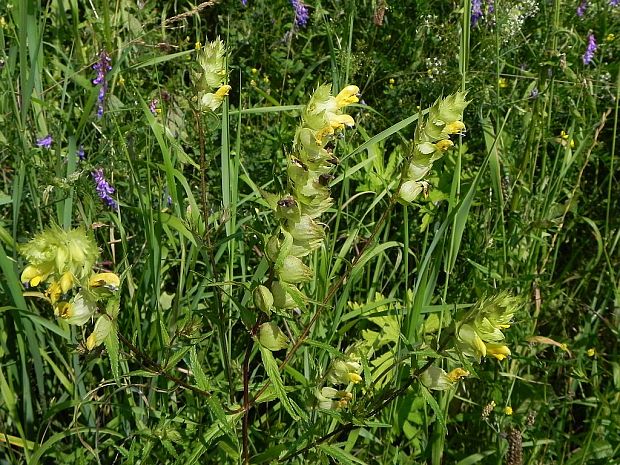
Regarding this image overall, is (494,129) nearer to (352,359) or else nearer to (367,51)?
(367,51)

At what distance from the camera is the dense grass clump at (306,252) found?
1.20 meters

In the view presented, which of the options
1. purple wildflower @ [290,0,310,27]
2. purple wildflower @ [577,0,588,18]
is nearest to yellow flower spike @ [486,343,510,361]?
purple wildflower @ [290,0,310,27]

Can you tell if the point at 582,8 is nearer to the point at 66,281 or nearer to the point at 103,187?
the point at 103,187

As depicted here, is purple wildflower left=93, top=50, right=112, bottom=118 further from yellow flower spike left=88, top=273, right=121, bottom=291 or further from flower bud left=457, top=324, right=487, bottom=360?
flower bud left=457, top=324, right=487, bottom=360

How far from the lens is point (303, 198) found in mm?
1104

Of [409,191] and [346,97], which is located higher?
[346,97]

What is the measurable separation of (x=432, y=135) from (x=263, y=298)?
1.35ft

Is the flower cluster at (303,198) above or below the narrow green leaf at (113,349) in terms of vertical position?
above

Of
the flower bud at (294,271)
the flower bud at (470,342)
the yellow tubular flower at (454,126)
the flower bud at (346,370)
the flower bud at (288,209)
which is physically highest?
the yellow tubular flower at (454,126)

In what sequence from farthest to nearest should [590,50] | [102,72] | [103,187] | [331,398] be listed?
1. [590,50]
2. [102,72]
3. [103,187]
4. [331,398]

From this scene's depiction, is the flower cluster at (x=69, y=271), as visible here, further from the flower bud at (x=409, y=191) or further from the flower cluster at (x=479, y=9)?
the flower cluster at (x=479, y=9)

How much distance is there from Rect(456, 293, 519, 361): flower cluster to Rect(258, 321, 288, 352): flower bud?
0.29 meters

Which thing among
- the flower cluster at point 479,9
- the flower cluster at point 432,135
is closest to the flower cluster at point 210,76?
the flower cluster at point 432,135

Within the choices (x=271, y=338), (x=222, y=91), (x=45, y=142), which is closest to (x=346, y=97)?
(x=222, y=91)
